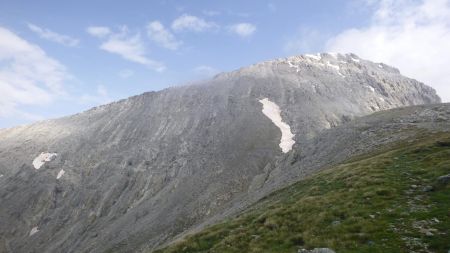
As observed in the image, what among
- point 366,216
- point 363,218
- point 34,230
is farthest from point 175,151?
point 363,218

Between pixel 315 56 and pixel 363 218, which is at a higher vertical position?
pixel 315 56

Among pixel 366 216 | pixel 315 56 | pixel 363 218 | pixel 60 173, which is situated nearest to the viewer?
pixel 363 218

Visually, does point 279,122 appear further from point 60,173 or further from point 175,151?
point 60,173

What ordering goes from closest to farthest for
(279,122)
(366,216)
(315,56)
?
(366,216)
(279,122)
(315,56)

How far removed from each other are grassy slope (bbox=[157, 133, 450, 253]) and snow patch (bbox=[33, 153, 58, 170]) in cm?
13712

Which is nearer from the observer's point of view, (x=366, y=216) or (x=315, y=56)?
(x=366, y=216)

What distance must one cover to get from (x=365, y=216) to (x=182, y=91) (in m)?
149

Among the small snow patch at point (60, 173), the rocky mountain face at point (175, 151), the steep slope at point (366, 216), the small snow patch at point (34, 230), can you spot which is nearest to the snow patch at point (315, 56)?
the rocky mountain face at point (175, 151)

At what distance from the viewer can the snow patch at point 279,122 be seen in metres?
105

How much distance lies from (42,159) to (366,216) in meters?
153

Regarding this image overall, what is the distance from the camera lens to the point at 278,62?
595 feet

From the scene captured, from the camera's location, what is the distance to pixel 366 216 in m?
24.2

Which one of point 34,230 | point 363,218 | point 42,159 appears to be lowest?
point 34,230

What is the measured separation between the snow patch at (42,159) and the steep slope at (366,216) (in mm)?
134804
